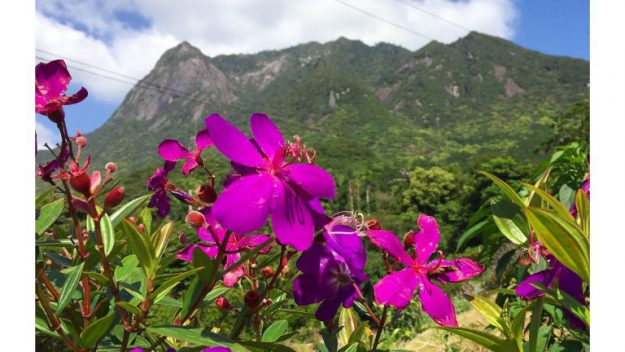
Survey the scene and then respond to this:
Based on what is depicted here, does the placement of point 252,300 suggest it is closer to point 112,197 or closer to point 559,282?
point 112,197

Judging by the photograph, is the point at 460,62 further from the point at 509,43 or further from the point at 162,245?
the point at 162,245

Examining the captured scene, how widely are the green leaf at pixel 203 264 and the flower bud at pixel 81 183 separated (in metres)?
0.11

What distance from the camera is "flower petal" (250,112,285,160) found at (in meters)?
0.42

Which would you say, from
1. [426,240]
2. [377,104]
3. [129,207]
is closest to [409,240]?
[426,240]

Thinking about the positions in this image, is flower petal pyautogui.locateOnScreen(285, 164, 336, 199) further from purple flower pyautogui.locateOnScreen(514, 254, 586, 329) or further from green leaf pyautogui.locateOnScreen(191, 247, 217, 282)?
purple flower pyautogui.locateOnScreen(514, 254, 586, 329)

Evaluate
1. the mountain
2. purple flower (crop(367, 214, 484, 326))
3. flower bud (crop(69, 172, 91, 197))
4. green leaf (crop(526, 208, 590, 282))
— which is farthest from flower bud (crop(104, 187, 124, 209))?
the mountain

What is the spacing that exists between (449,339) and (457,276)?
282cm

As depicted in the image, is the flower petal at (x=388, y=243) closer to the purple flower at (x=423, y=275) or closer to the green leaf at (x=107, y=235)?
the purple flower at (x=423, y=275)

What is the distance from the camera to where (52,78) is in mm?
469

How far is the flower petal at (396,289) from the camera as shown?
0.48m

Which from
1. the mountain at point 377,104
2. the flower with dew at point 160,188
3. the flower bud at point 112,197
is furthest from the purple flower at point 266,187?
the mountain at point 377,104

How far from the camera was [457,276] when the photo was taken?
1.73 ft

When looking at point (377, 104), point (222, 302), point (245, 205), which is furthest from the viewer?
point (377, 104)

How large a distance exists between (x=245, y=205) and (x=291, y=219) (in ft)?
0.13
